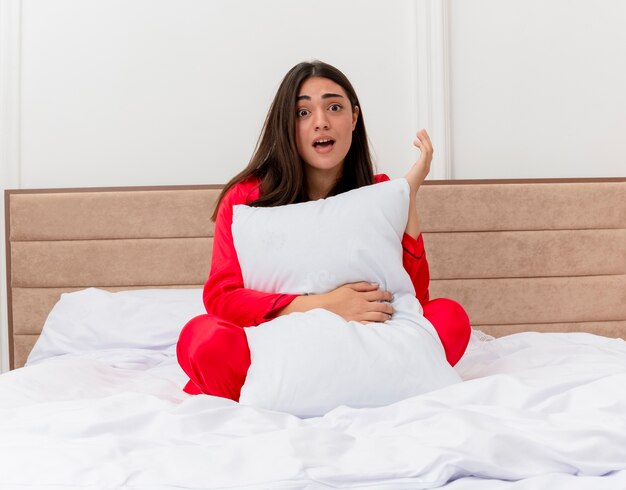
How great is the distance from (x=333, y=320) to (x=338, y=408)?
0.18 metres

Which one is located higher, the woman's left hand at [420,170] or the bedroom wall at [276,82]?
the bedroom wall at [276,82]

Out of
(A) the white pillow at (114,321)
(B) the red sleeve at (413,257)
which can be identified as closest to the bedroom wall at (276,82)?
(A) the white pillow at (114,321)

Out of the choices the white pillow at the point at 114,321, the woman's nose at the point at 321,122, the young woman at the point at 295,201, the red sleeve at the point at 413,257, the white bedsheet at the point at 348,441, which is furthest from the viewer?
the white pillow at the point at 114,321

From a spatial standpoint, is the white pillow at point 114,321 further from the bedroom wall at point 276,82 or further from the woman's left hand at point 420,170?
the woman's left hand at point 420,170

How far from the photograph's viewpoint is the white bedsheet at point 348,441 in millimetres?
905

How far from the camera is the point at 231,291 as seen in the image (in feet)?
5.36

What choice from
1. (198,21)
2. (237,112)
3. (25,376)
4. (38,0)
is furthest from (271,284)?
(38,0)

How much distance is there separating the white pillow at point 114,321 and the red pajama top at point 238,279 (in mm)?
487

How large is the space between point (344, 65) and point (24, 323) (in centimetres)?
145

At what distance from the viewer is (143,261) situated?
2.50m

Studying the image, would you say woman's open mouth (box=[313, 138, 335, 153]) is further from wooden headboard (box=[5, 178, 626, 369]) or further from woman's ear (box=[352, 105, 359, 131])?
wooden headboard (box=[5, 178, 626, 369])

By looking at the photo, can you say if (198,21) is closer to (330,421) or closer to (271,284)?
(271,284)

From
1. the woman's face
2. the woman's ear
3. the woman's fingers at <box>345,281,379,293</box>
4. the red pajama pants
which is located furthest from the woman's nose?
the red pajama pants


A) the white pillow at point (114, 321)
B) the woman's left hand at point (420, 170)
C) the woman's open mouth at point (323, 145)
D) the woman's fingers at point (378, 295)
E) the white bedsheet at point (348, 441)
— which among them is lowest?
the white pillow at point (114, 321)
